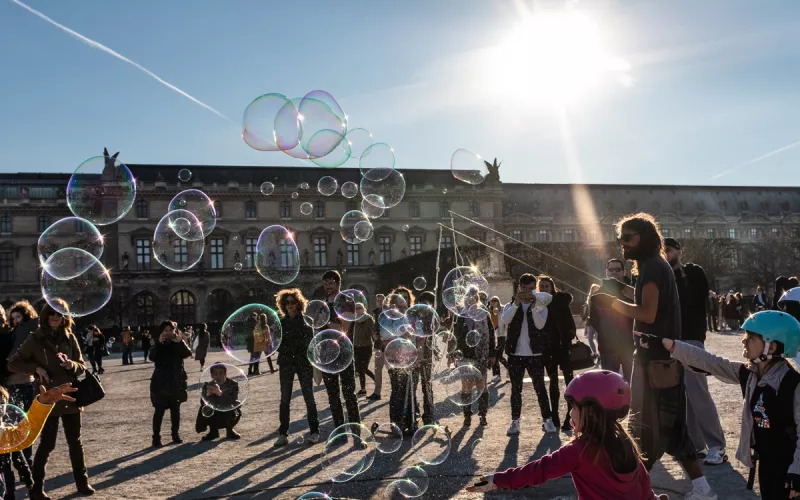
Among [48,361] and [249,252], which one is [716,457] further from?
[249,252]

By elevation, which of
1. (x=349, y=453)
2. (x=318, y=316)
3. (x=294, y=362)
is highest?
(x=318, y=316)

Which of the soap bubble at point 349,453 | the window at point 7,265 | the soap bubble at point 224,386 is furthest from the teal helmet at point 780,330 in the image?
the window at point 7,265

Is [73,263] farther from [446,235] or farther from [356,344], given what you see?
[446,235]

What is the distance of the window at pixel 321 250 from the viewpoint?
5606 cm

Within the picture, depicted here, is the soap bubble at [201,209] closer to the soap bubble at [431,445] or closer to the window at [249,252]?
the soap bubble at [431,445]

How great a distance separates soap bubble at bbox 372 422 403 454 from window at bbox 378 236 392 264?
51119 millimetres

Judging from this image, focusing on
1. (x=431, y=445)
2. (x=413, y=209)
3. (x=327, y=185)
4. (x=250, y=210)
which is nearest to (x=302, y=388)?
(x=431, y=445)

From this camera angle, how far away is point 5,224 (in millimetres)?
53719

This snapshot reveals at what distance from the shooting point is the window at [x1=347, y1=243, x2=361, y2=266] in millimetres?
57103

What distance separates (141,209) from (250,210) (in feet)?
26.7

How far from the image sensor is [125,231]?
53188mm

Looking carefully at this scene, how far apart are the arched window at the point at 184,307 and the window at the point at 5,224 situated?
13.9 meters

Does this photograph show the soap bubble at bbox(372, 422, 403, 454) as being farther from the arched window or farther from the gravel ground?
the arched window

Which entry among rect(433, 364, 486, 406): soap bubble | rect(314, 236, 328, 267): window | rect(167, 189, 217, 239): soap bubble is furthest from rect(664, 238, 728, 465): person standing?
rect(314, 236, 328, 267): window
